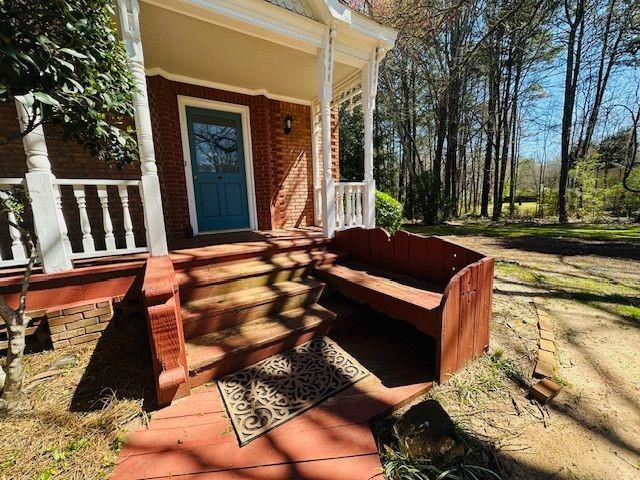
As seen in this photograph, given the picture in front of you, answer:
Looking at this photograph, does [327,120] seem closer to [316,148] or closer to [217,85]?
[316,148]

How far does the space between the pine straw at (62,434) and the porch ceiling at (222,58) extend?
3439mm

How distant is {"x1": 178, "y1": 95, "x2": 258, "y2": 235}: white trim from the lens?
14.4 feet

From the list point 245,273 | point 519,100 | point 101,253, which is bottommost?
point 245,273

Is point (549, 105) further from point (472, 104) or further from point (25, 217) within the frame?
point (25, 217)

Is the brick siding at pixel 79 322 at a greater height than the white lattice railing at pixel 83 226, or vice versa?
the white lattice railing at pixel 83 226

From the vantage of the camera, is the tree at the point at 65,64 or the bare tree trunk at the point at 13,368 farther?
the bare tree trunk at the point at 13,368

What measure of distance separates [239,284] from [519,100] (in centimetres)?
1604

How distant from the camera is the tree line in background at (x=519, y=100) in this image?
973cm

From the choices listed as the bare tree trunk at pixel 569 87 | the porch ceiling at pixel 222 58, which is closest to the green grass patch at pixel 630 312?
the porch ceiling at pixel 222 58

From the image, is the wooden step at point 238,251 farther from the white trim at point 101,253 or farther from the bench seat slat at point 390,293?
the bench seat slat at point 390,293

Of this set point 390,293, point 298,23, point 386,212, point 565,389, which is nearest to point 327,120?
point 298,23

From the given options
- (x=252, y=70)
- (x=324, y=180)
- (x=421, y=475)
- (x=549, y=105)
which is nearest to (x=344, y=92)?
(x=252, y=70)

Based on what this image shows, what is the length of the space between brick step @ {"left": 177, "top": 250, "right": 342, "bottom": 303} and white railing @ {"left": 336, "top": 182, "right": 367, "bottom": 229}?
2.65ft

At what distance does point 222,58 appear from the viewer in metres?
3.77
